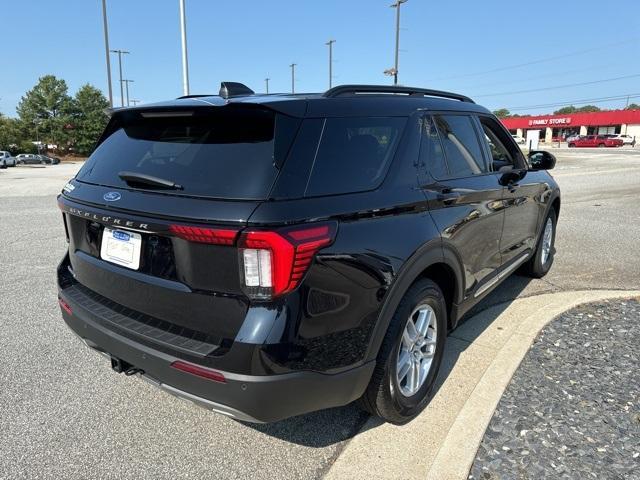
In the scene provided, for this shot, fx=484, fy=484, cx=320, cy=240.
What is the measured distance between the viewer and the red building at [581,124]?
72.4 meters

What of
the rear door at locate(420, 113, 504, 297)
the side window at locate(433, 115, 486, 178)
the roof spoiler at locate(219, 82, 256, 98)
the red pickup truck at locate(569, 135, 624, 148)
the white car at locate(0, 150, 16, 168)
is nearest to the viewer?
the roof spoiler at locate(219, 82, 256, 98)

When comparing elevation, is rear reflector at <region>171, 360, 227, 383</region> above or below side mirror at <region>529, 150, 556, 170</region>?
below

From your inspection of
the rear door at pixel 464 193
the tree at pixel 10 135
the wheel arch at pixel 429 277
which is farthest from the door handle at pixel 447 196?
the tree at pixel 10 135

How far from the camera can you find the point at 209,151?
2262 mm

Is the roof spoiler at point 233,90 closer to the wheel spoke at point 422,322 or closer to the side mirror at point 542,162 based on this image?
the wheel spoke at point 422,322

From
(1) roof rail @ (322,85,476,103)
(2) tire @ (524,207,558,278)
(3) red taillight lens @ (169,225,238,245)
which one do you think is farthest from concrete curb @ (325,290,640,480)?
(1) roof rail @ (322,85,476,103)

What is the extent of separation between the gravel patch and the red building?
79094 mm

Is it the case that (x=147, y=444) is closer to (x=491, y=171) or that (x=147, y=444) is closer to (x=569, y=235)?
(x=491, y=171)

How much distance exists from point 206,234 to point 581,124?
298ft

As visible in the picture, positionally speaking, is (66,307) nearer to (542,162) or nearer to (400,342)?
(400,342)

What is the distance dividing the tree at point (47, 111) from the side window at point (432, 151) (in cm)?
7989

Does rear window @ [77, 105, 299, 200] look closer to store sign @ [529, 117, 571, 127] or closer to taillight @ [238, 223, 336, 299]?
taillight @ [238, 223, 336, 299]

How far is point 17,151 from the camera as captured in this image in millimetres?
70625

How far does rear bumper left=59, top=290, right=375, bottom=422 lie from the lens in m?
1.99
